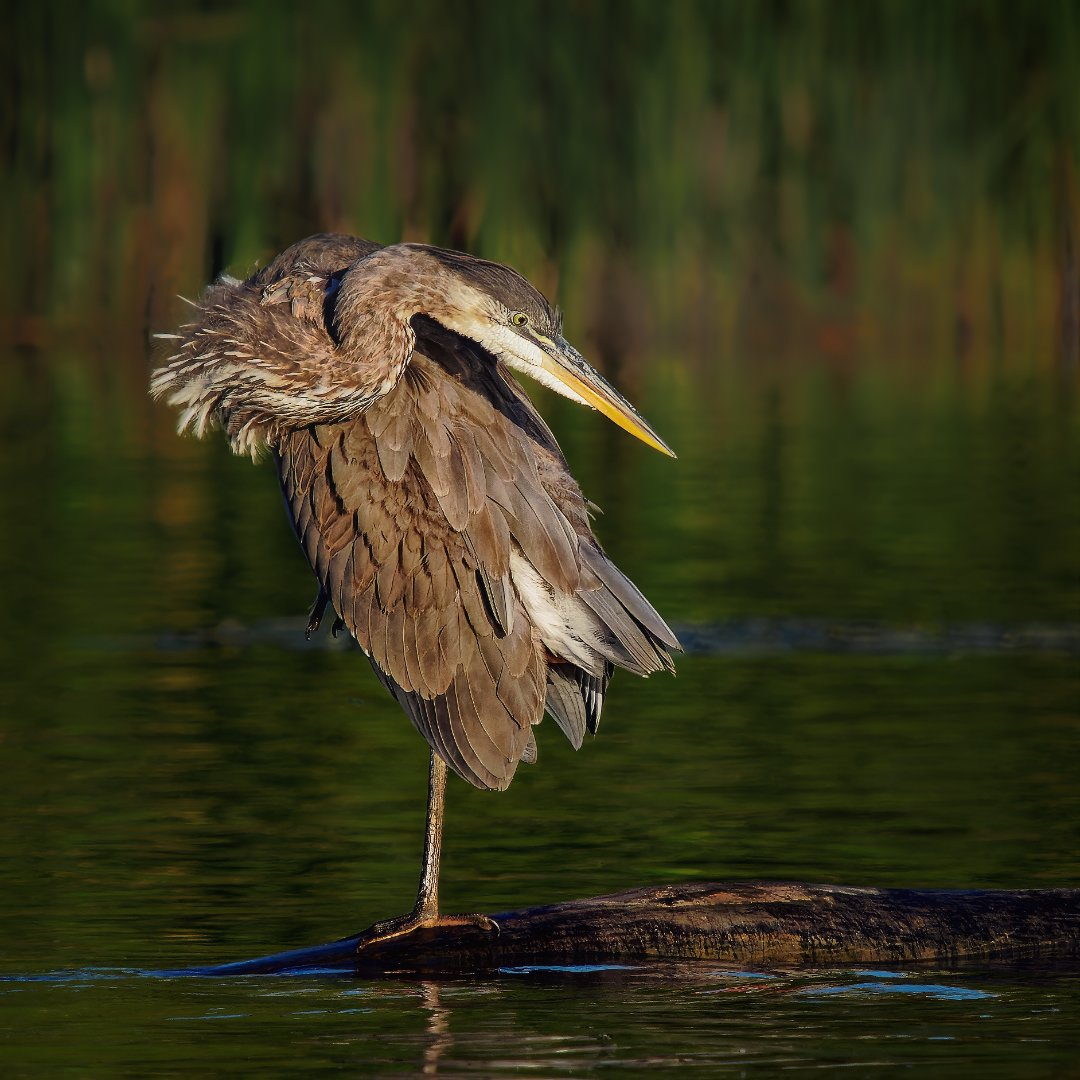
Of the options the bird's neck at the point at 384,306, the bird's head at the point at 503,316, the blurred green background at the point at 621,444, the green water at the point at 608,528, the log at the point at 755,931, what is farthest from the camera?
the blurred green background at the point at 621,444

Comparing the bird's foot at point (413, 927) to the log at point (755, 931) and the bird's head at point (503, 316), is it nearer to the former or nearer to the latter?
the log at point (755, 931)

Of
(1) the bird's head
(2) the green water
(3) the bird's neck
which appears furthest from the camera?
(1) the bird's head

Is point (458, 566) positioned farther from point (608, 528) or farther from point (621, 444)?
point (621, 444)

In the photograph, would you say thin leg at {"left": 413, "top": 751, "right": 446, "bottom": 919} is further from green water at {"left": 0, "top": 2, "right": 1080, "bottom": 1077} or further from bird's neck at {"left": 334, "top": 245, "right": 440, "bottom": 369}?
bird's neck at {"left": 334, "top": 245, "right": 440, "bottom": 369}

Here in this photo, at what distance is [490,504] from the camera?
21.9ft

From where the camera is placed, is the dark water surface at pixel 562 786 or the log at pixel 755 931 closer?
the dark water surface at pixel 562 786

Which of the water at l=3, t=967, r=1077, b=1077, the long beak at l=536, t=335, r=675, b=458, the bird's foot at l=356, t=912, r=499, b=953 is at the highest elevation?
the long beak at l=536, t=335, r=675, b=458

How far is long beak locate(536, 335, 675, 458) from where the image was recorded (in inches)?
266

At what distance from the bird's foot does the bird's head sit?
Answer: 4.26 ft

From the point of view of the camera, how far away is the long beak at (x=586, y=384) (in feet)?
22.1

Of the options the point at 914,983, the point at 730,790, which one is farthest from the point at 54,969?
the point at 730,790

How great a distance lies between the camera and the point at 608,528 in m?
15.3

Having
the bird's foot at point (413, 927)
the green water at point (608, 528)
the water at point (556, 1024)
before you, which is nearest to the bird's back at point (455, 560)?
the bird's foot at point (413, 927)

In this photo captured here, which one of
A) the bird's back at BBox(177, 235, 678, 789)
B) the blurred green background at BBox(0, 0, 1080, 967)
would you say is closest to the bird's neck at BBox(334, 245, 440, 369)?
the bird's back at BBox(177, 235, 678, 789)
